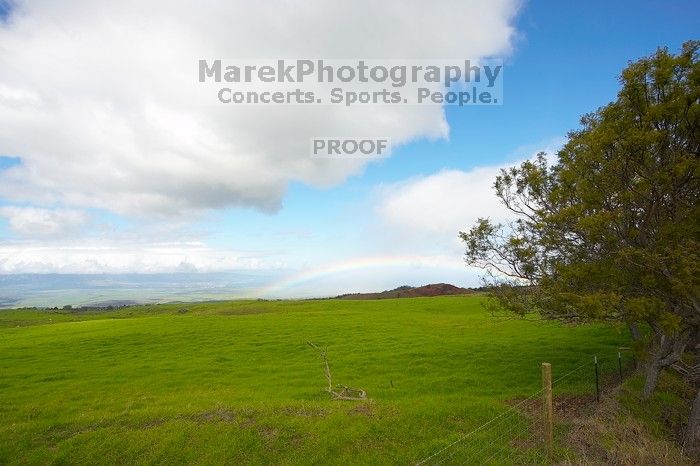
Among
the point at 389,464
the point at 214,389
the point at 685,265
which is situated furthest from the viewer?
the point at 214,389

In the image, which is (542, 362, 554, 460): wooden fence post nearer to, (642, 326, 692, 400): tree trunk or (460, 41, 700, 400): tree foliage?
(460, 41, 700, 400): tree foliage

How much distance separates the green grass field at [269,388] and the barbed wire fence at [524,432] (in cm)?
55

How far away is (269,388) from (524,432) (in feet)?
53.6

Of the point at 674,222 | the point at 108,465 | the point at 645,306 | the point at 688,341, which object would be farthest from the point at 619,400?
the point at 108,465

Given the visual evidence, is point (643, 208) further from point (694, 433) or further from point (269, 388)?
point (269, 388)

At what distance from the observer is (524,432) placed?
16.3 m

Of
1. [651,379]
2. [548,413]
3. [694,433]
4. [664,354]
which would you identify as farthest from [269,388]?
[664,354]

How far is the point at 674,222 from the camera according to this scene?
15.0m

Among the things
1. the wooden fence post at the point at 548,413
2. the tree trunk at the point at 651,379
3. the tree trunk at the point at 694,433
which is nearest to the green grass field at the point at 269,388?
the wooden fence post at the point at 548,413

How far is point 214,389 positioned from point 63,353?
90.5ft

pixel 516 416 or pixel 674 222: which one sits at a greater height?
pixel 674 222

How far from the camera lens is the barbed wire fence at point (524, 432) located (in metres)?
13.8

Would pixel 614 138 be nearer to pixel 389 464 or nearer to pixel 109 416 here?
pixel 389 464

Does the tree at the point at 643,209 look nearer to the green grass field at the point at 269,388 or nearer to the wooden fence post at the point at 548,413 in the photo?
the wooden fence post at the point at 548,413
